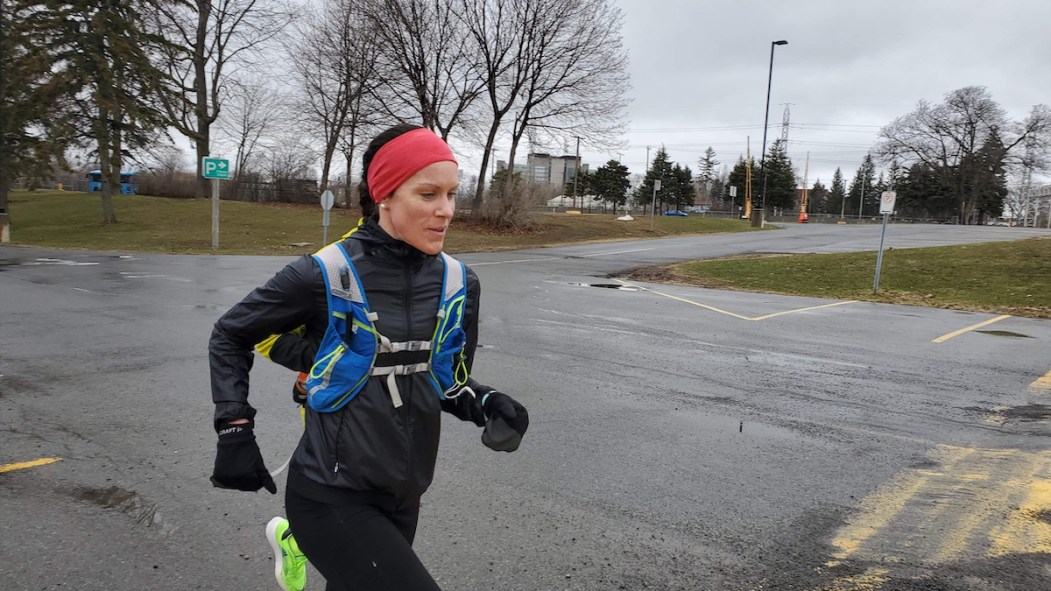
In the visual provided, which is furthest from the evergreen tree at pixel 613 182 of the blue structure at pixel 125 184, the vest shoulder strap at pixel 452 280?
the vest shoulder strap at pixel 452 280

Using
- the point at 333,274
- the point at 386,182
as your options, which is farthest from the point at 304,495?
the point at 386,182

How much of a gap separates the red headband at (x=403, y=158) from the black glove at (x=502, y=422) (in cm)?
74

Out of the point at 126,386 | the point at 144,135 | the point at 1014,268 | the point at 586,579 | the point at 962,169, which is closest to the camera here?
the point at 586,579

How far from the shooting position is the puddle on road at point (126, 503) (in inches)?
130

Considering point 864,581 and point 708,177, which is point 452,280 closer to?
point 864,581

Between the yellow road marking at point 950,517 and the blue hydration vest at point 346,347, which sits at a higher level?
the blue hydration vest at point 346,347

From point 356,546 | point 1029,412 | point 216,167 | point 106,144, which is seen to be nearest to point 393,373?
point 356,546

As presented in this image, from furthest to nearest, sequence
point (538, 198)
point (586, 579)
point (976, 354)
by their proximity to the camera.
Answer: point (538, 198)
point (976, 354)
point (586, 579)

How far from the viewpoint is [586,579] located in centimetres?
291

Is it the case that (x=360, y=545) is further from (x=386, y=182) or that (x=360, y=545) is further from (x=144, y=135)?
(x=144, y=135)

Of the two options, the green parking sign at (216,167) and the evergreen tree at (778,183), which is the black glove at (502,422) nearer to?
the green parking sign at (216,167)

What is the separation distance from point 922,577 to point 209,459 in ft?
13.1

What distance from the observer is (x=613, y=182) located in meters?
86.2

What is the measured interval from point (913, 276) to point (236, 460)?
770 inches
